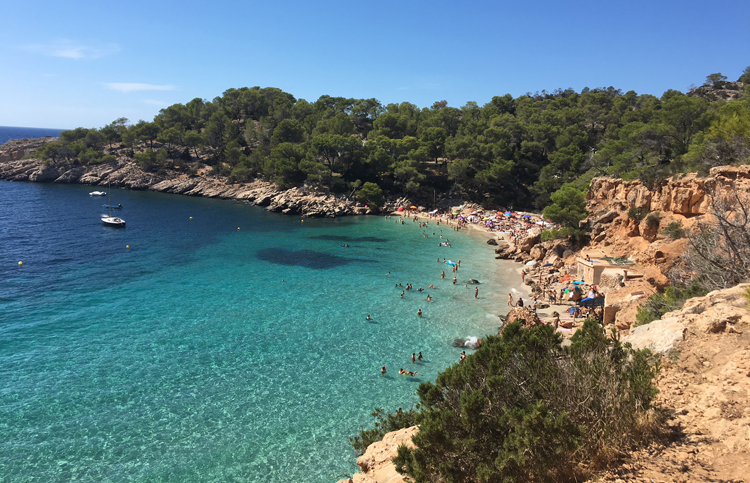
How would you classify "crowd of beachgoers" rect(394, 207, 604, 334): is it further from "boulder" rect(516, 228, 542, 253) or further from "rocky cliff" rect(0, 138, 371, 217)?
"rocky cliff" rect(0, 138, 371, 217)

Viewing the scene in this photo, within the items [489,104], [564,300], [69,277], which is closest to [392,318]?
[564,300]

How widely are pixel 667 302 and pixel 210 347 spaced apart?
21746 mm

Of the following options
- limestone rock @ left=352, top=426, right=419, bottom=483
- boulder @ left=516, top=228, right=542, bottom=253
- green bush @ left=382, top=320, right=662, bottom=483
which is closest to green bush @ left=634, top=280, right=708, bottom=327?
green bush @ left=382, top=320, right=662, bottom=483

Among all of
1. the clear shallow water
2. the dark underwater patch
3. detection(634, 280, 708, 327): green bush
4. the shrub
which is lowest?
the clear shallow water

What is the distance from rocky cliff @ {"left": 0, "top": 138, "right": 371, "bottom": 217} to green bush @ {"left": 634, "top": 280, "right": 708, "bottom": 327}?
174 ft

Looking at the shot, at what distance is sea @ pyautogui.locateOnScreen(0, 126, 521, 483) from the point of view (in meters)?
15.0

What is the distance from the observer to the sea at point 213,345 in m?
15.0

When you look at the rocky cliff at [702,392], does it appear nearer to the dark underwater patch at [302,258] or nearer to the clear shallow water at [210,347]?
the clear shallow water at [210,347]

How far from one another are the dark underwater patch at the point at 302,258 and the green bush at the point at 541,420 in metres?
30.9

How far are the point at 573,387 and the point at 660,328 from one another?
16.7ft

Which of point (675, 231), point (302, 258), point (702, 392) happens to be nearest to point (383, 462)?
point (702, 392)

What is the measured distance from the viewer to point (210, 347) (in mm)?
22594

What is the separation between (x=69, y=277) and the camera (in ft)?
110

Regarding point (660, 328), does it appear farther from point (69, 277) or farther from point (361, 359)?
point (69, 277)
